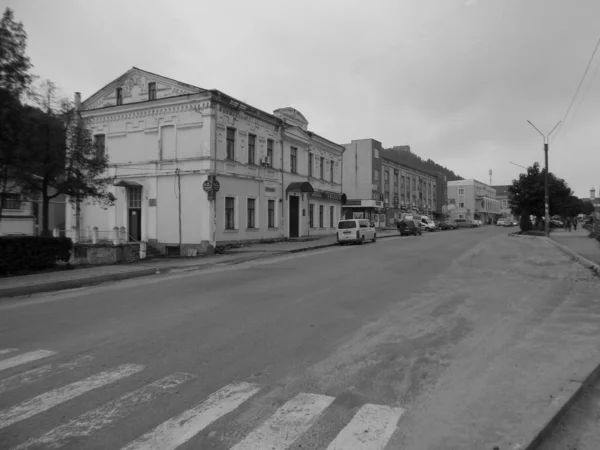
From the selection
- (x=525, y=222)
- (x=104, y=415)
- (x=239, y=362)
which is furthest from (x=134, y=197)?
(x=525, y=222)

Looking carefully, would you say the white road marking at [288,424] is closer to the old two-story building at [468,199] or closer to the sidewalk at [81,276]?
the sidewalk at [81,276]

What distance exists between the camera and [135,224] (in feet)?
86.3

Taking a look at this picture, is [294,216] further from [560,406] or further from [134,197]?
[560,406]

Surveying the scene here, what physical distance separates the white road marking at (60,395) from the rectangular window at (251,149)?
2270 centimetres

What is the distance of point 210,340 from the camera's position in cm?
658

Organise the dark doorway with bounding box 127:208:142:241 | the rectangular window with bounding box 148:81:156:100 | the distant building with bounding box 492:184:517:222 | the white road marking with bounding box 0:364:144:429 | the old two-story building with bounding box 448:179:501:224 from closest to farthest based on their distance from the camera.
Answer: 1. the white road marking with bounding box 0:364:144:429
2. the rectangular window with bounding box 148:81:156:100
3. the dark doorway with bounding box 127:208:142:241
4. the old two-story building with bounding box 448:179:501:224
5. the distant building with bounding box 492:184:517:222

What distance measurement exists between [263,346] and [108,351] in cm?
213

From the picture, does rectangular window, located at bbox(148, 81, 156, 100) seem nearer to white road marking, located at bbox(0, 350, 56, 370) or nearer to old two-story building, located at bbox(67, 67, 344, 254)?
old two-story building, located at bbox(67, 67, 344, 254)

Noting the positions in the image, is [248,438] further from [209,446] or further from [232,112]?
[232,112]

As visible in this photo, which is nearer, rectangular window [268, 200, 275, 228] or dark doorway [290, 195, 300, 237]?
rectangular window [268, 200, 275, 228]

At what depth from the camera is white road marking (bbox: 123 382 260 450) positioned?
358 centimetres

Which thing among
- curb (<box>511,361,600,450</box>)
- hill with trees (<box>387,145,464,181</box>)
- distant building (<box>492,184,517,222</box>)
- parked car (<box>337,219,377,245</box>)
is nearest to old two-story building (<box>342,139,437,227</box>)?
hill with trees (<box>387,145,464,181</box>)

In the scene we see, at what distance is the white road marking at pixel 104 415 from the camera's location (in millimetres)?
3634

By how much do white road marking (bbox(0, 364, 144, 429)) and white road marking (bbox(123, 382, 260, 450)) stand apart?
4.24ft
